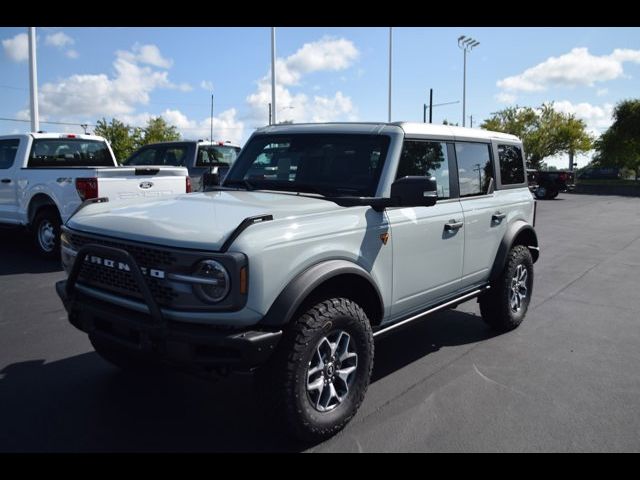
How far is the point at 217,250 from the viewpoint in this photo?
8.82 ft

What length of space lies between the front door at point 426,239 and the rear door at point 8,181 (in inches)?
287

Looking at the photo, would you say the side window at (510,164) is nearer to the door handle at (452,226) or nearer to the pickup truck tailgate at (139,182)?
the door handle at (452,226)

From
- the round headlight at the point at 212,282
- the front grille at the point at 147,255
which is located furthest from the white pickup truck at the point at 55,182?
the round headlight at the point at 212,282

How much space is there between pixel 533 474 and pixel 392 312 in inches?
51.6

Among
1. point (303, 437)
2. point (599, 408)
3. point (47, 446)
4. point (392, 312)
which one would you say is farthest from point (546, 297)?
point (47, 446)

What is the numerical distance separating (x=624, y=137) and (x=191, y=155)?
39.6 metres

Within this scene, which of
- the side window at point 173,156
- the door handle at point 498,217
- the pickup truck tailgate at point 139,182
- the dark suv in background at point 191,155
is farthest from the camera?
the side window at point 173,156

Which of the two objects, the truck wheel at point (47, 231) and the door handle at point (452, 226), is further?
the truck wheel at point (47, 231)

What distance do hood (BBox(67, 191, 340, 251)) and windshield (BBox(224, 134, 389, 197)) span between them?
0.27 m

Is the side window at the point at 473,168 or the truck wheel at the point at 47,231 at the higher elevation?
the side window at the point at 473,168

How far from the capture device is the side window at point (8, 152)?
8.96 meters

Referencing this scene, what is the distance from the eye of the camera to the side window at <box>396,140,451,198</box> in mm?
3978

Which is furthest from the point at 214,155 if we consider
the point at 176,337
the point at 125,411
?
the point at 176,337

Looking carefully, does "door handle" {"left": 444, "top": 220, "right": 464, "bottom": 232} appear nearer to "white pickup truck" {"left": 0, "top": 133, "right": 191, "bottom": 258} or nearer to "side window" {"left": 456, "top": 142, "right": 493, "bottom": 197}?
"side window" {"left": 456, "top": 142, "right": 493, "bottom": 197}
